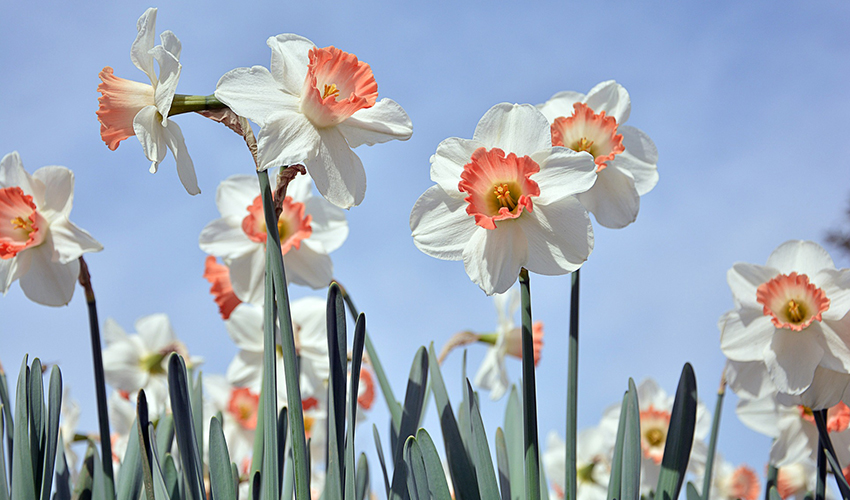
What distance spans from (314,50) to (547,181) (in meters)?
0.48

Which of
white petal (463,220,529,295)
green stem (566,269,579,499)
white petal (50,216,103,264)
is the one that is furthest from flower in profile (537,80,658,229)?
white petal (50,216,103,264)

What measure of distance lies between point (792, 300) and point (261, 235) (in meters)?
1.40

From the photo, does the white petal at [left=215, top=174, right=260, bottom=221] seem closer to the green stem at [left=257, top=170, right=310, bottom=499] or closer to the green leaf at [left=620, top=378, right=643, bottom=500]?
the green stem at [left=257, top=170, right=310, bottom=499]

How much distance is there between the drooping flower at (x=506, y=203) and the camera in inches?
43.1

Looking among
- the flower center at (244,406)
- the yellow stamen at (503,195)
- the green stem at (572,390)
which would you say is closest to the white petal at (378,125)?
the yellow stamen at (503,195)

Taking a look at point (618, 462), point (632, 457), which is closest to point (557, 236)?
point (632, 457)

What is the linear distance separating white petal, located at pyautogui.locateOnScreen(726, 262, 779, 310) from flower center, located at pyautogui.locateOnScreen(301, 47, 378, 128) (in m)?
1.09

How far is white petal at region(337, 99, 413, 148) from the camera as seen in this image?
105 centimetres

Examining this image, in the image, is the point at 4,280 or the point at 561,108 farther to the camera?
the point at 561,108

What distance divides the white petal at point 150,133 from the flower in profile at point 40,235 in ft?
1.52

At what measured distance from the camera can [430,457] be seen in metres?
1.07

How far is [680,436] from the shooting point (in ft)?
4.31

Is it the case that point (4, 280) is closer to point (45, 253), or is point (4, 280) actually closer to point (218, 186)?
point (45, 253)

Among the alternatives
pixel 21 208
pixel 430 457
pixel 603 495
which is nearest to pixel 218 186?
pixel 21 208
